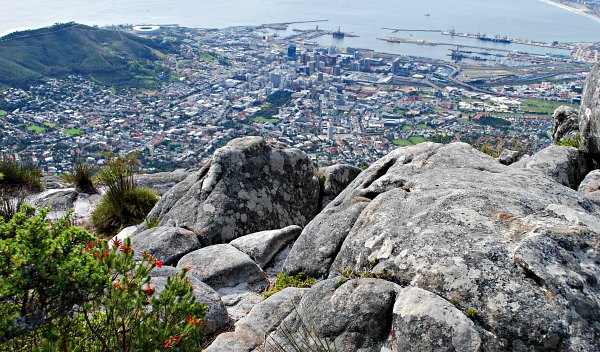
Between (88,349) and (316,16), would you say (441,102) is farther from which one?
(316,16)

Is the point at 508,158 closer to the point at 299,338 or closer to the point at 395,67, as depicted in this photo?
the point at 299,338

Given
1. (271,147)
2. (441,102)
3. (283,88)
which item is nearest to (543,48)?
(441,102)

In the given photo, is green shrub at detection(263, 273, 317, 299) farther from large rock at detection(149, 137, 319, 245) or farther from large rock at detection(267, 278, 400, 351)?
large rock at detection(149, 137, 319, 245)

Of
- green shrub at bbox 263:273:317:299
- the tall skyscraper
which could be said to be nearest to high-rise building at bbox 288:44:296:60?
the tall skyscraper

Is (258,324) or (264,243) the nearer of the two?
(258,324)

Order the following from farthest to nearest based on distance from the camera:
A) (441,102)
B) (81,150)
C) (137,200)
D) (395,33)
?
(395,33) → (441,102) → (81,150) → (137,200)

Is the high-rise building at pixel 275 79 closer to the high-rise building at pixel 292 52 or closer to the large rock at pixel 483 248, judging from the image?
the high-rise building at pixel 292 52

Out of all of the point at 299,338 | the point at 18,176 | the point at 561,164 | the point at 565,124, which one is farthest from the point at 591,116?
the point at 18,176

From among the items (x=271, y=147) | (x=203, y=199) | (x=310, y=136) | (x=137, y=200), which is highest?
(x=271, y=147)
